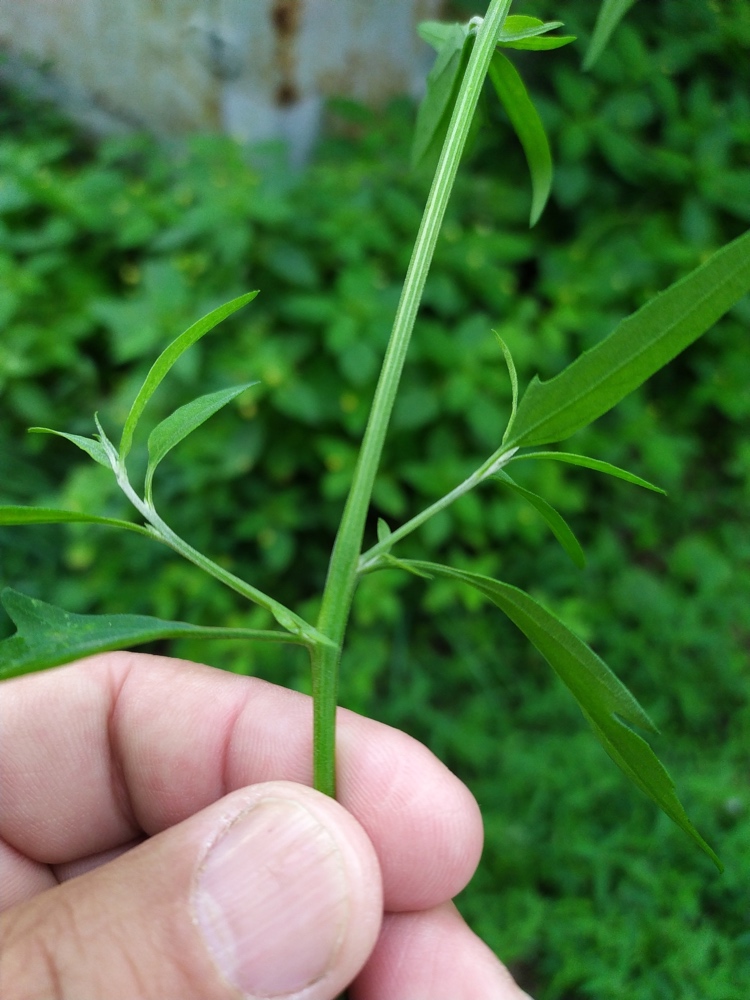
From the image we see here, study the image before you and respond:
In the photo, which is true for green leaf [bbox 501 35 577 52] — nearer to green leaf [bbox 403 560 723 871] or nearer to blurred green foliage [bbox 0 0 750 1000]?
green leaf [bbox 403 560 723 871]

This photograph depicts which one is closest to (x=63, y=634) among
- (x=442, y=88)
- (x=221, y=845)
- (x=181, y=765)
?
(x=221, y=845)

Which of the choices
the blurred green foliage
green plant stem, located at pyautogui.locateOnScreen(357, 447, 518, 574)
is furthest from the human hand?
the blurred green foliage

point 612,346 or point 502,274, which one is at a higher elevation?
point 612,346

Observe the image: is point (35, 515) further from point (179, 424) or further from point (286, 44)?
point (286, 44)

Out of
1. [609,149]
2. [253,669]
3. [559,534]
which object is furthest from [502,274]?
[559,534]

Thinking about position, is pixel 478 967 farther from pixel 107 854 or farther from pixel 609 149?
pixel 609 149

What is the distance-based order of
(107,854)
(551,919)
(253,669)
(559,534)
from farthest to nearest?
(253,669), (551,919), (107,854), (559,534)

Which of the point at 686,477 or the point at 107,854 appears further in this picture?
the point at 686,477

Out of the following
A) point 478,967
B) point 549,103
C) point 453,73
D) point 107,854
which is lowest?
point 107,854
